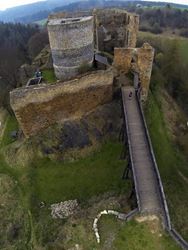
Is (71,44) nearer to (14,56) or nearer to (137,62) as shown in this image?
(137,62)

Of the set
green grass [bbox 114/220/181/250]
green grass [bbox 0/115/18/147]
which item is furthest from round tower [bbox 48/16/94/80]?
green grass [bbox 114/220/181/250]

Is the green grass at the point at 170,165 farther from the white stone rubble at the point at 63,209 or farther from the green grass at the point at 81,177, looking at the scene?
the white stone rubble at the point at 63,209

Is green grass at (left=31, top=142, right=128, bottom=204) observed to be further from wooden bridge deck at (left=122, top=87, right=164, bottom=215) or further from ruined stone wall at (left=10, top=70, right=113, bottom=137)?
ruined stone wall at (left=10, top=70, right=113, bottom=137)

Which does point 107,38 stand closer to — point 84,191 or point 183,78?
point 183,78

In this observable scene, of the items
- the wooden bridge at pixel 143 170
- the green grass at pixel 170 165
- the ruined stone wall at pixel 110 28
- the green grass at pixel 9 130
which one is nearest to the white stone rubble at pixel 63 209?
the wooden bridge at pixel 143 170

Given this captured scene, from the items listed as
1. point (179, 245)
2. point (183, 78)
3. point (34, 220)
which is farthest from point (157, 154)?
point (183, 78)

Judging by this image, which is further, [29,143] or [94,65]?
[94,65]

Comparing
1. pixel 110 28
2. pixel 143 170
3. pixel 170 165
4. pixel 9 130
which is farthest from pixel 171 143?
pixel 110 28
